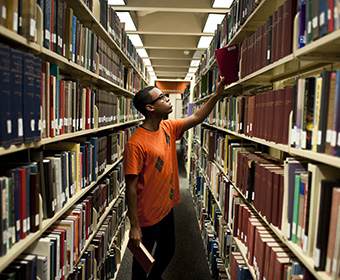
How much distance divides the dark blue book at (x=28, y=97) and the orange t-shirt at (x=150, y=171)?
3.00ft

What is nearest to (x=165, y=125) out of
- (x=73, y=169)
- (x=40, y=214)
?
(x=73, y=169)

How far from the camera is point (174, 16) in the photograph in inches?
189

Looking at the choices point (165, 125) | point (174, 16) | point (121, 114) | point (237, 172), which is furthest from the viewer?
point (174, 16)

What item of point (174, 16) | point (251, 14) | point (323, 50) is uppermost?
point (174, 16)

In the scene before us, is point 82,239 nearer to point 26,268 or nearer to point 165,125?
point 26,268

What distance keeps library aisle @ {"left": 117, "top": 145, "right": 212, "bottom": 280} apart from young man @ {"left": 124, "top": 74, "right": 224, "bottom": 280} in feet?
2.48

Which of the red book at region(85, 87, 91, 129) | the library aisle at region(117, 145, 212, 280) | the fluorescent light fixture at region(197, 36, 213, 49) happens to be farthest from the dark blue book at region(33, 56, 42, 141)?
the fluorescent light fixture at region(197, 36, 213, 49)

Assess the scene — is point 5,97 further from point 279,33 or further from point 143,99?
point 143,99

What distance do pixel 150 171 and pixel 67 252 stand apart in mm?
764

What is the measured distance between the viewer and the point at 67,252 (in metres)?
1.56

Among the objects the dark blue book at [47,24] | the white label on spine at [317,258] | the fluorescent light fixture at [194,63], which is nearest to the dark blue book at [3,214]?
the dark blue book at [47,24]

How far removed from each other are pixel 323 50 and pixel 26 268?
1.44 m

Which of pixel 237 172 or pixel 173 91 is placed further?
pixel 173 91

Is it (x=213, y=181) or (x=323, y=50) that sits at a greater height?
(x=323, y=50)
